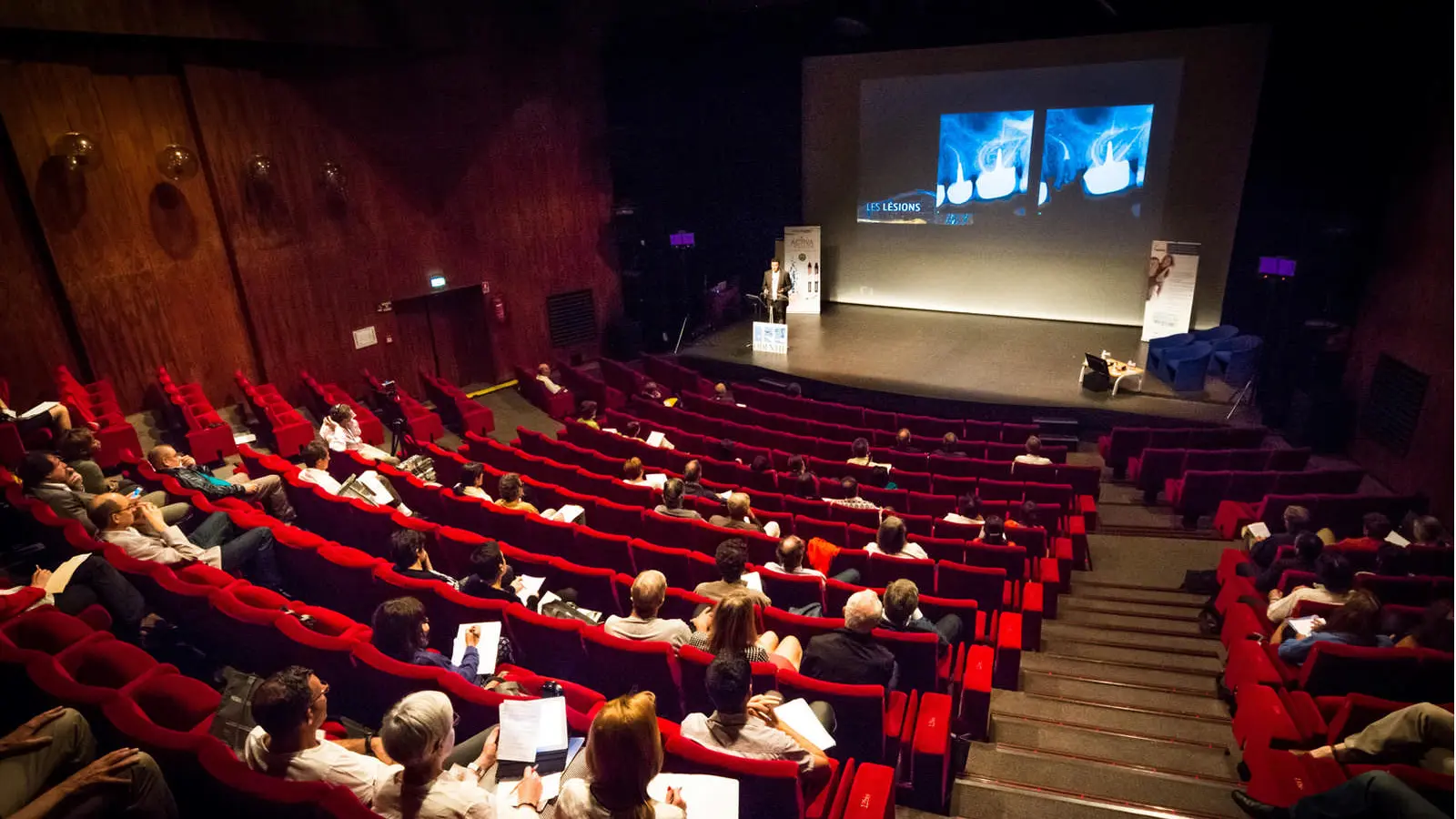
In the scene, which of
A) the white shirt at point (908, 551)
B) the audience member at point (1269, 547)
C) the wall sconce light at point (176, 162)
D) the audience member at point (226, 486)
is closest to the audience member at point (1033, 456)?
the audience member at point (1269, 547)

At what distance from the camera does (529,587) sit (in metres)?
4.49

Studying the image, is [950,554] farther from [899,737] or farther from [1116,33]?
[1116,33]

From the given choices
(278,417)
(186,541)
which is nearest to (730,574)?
(186,541)

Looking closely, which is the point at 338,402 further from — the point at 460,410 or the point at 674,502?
the point at 674,502

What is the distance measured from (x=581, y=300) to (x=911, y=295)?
5.70 m

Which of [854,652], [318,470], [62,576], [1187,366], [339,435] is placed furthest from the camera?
[1187,366]

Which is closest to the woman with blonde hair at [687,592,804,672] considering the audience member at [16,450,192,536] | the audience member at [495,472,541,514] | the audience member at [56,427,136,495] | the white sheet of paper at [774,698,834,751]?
the white sheet of paper at [774,698,834,751]

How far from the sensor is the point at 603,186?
489 inches

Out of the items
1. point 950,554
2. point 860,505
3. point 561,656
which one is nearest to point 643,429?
point 860,505

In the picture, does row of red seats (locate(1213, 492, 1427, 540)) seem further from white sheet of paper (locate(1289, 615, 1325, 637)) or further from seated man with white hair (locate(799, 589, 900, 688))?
seated man with white hair (locate(799, 589, 900, 688))

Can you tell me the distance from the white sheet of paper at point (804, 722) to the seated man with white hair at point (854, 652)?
12.2 inches

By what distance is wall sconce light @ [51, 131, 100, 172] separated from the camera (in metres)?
7.74

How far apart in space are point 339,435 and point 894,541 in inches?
220

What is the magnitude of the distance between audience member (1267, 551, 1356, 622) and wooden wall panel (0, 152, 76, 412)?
432 inches
